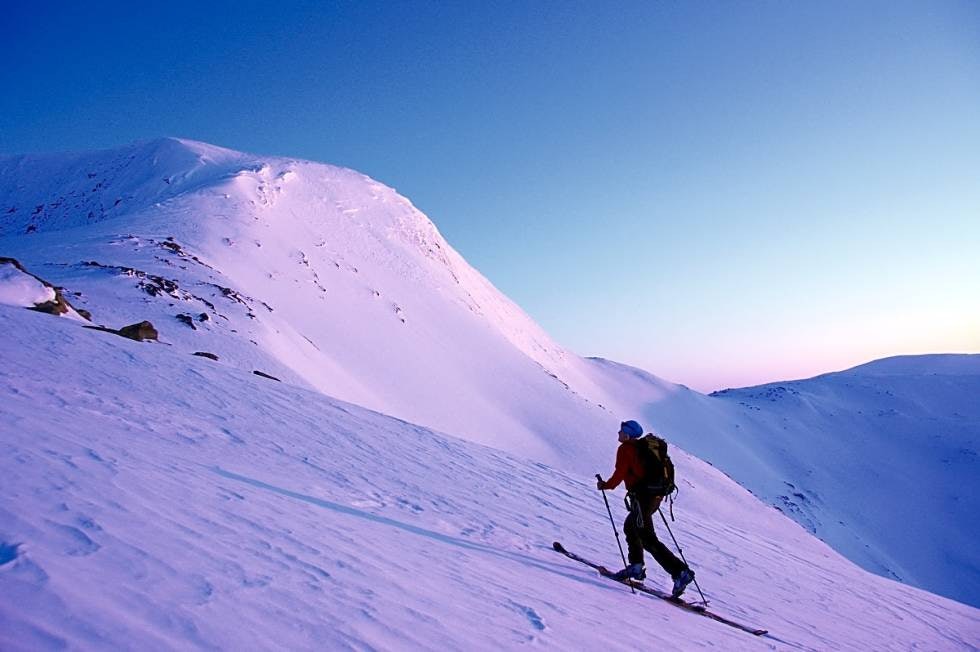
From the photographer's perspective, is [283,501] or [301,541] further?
[283,501]

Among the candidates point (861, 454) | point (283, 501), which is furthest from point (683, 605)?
point (861, 454)

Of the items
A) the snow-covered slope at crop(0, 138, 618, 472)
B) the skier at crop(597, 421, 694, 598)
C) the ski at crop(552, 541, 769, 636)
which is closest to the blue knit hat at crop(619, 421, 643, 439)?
the skier at crop(597, 421, 694, 598)

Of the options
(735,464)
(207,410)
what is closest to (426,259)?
(735,464)

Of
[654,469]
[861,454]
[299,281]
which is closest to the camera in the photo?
[654,469]

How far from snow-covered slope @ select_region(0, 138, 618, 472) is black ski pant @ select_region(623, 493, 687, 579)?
16.6 metres

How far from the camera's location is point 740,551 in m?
11.0

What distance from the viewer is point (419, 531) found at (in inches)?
265

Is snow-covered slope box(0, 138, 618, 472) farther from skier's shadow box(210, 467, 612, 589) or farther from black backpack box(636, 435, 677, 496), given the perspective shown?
black backpack box(636, 435, 677, 496)

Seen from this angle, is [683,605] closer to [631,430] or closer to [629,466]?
[629,466]

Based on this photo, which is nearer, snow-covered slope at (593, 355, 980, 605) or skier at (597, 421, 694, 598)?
skier at (597, 421, 694, 598)

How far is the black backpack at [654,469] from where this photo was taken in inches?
253

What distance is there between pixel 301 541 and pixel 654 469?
4.01m

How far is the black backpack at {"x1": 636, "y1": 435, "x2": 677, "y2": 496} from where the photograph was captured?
641 cm

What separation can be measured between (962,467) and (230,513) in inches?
3498
